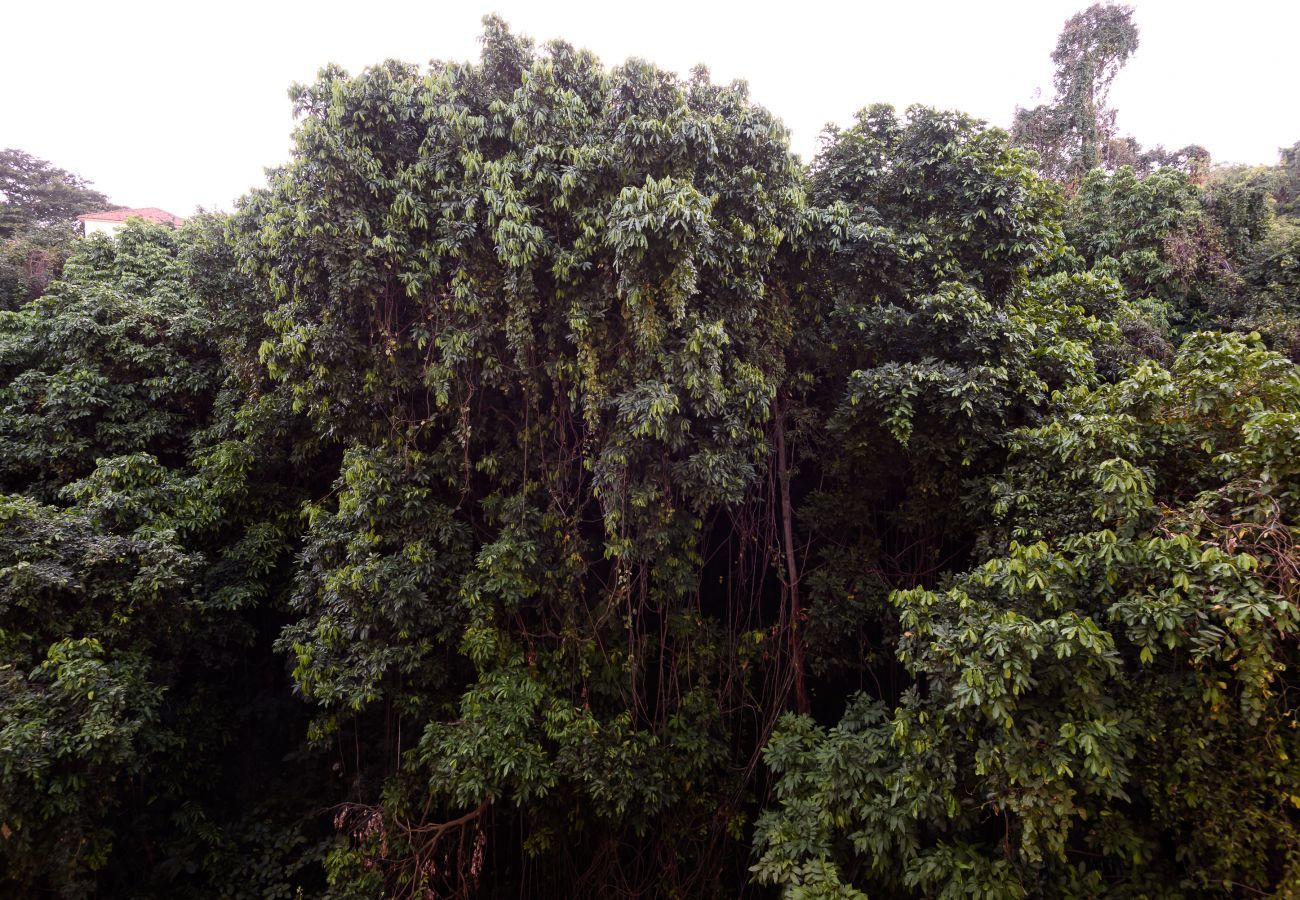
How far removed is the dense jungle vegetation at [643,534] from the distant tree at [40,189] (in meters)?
14.3

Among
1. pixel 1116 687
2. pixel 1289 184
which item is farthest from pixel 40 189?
pixel 1289 184

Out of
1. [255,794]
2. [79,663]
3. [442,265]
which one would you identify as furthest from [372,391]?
[255,794]

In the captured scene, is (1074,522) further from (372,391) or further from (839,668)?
(372,391)

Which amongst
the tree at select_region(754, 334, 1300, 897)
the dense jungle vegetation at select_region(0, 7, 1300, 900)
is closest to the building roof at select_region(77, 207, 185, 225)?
the dense jungle vegetation at select_region(0, 7, 1300, 900)

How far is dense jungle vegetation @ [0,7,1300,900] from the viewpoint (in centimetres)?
328

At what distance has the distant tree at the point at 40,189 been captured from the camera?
52.5ft

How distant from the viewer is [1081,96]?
539 inches

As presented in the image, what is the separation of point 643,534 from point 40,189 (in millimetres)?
20927

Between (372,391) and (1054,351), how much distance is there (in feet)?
17.3

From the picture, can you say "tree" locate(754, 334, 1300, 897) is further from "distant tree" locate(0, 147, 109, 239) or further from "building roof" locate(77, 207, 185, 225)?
"distant tree" locate(0, 147, 109, 239)

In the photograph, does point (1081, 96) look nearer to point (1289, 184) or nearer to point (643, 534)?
point (1289, 184)

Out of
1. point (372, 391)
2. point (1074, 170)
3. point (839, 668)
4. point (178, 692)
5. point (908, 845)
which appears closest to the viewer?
point (908, 845)

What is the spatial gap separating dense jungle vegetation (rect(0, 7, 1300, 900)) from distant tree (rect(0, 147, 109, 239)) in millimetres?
14317

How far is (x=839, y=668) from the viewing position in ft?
18.0
